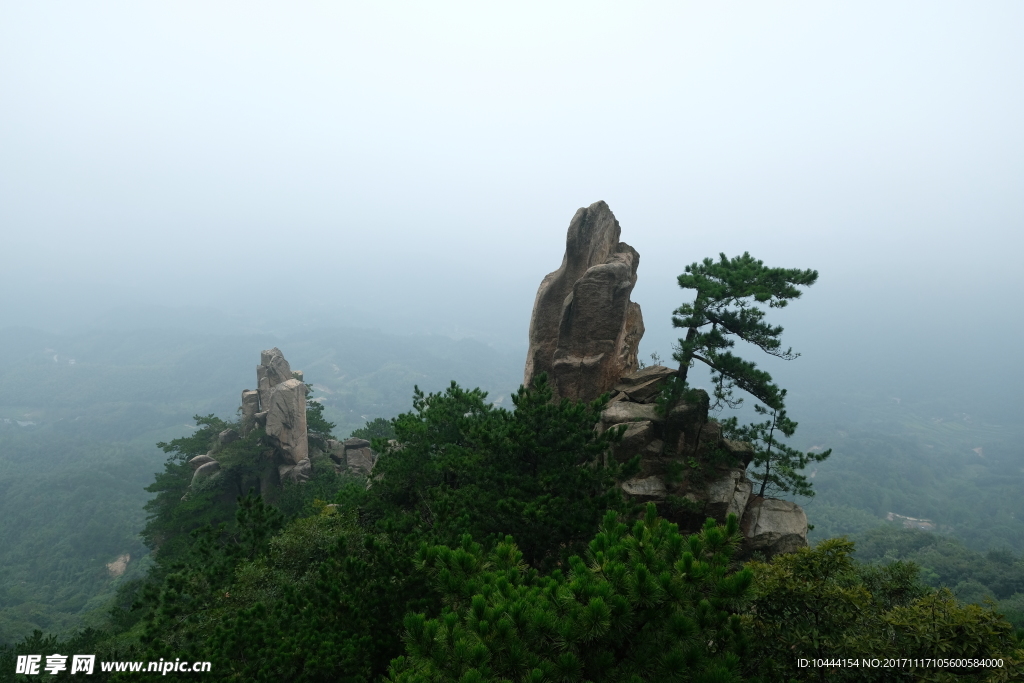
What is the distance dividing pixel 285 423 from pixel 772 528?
2510 centimetres

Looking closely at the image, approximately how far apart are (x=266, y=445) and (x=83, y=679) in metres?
18.4

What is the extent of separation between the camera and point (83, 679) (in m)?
11.8

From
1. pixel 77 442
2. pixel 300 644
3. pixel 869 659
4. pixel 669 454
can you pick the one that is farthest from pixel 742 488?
pixel 77 442

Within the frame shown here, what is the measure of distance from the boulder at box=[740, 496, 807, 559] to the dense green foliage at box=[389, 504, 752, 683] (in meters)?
8.40

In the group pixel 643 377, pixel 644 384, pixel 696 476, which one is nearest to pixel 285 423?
pixel 643 377

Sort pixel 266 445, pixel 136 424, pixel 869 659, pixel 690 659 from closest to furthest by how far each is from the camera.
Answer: pixel 690 659 < pixel 869 659 < pixel 266 445 < pixel 136 424

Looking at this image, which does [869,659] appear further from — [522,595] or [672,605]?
[522,595]

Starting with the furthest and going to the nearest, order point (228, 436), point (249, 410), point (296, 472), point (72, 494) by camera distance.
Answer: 1. point (72, 494)
2. point (249, 410)
3. point (228, 436)
4. point (296, 472)

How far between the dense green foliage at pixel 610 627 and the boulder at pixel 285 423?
24.8 metres

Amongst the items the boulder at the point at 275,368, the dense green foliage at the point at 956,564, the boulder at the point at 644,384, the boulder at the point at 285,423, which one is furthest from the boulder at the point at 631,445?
the boulder at the point at 275,368

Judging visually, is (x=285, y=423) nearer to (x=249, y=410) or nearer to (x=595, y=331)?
(x=249, y=410)

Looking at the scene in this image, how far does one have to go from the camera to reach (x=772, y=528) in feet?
46.1

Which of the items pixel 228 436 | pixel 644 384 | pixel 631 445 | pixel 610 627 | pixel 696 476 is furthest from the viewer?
pixel 228 436

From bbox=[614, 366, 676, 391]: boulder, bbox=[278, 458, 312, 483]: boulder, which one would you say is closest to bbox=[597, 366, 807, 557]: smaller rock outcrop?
bbox=[614, 366, 676, 391]: boulder
